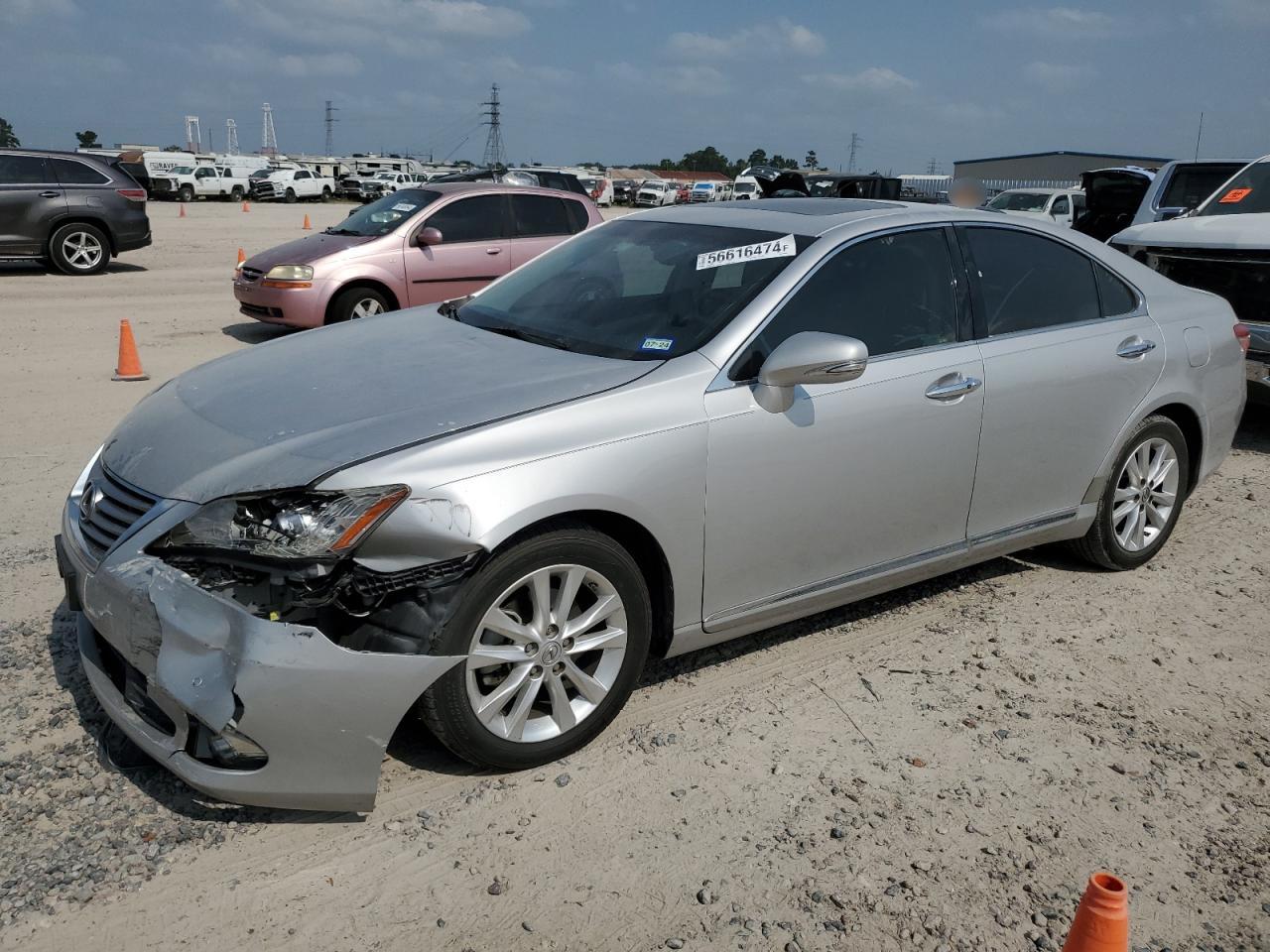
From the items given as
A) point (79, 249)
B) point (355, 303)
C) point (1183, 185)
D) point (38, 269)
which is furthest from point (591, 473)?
point (38, 269)

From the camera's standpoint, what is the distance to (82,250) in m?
15.7

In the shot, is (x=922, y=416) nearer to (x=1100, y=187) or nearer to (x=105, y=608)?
(x=105, y=608)

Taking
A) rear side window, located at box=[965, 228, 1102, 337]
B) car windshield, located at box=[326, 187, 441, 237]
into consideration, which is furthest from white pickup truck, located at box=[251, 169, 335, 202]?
rear side window, located at box=[965, 228, 1102, 337]

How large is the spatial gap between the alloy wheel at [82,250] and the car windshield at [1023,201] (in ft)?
54.0

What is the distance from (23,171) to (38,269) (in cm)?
226

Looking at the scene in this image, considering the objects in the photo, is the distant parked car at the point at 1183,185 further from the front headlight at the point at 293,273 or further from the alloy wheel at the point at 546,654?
the alloy wheel at the point at 546,654

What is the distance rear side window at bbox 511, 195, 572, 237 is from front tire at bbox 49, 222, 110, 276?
7.59m

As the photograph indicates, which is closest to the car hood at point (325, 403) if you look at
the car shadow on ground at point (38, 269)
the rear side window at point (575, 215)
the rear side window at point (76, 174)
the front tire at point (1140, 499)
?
the front tire at point (1140, 499)

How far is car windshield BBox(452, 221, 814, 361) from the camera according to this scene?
389 cm

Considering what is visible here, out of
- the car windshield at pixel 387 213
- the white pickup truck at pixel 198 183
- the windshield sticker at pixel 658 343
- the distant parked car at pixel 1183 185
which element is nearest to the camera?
the windshield sticker at pixel 658 343

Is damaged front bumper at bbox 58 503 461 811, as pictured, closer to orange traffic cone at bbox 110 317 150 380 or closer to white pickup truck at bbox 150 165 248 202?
orange traffic cone at bbox 110 317 150 380

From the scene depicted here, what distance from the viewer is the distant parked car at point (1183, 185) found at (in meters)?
12.2

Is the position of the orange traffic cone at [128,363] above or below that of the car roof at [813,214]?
below

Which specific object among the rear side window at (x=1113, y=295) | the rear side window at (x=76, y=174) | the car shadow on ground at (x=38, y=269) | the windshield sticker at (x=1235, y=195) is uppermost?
the windshield sticker at (x=1235, y=195)
